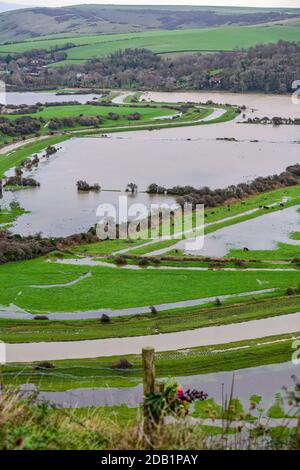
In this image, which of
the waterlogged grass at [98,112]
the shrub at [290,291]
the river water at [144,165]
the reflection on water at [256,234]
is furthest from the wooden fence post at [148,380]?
the waterlogged grass at [98,112]

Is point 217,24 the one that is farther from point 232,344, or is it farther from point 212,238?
point 232,344

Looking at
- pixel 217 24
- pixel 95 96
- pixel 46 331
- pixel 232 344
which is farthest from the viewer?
pixel 217 24

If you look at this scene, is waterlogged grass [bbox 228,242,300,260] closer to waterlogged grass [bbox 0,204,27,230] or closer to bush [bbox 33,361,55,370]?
waterlogged grass [bbox 0,204,27,230]

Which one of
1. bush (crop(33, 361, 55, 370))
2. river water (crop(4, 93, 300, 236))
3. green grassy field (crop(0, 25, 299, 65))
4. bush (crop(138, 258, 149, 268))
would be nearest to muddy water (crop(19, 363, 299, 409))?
bush (crop(33, 361, 55, 370))

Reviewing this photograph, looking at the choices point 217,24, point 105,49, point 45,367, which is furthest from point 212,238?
point 217,24

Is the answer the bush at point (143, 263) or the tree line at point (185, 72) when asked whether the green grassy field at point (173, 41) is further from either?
the bush at point (143, 263)

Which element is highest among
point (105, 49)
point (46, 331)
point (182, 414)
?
point (105, 49)

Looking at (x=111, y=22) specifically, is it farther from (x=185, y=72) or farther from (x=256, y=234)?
(x=256, y=234)
